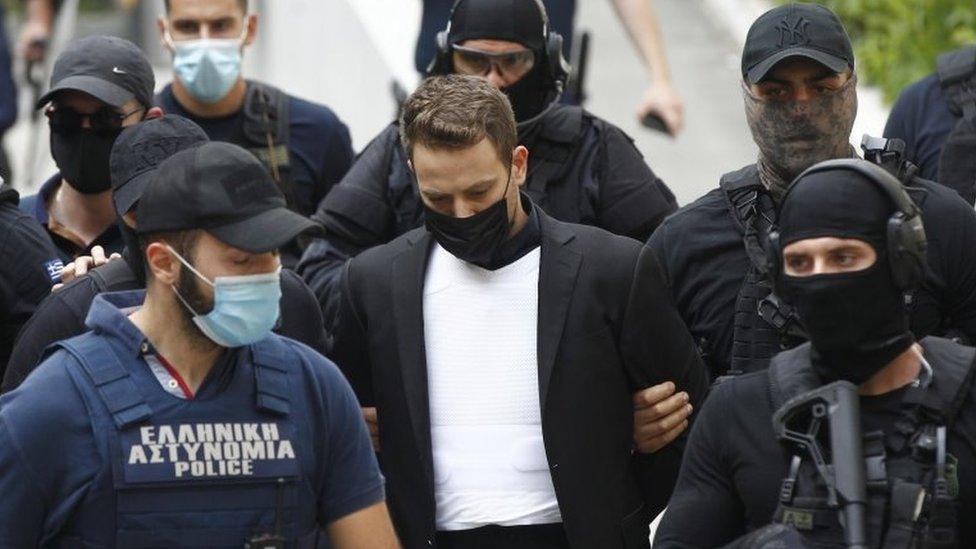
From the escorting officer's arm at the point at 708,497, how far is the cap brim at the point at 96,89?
2380mm

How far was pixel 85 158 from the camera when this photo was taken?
624 cm

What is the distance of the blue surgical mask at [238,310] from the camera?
4.46m

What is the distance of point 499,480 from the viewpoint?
17.1 ft

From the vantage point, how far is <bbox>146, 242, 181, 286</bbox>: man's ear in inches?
179

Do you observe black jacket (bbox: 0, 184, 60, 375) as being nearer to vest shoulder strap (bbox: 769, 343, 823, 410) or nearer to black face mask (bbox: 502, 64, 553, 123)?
black face mask (bbox: 502, 64, 553, 123)

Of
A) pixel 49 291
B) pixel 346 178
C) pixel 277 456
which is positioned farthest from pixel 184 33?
pixel 277 456

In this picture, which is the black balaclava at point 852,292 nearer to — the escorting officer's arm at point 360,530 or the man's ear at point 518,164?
the escorting officer's arm at point 360,530

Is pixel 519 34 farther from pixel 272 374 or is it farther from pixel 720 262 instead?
pixel 272 374

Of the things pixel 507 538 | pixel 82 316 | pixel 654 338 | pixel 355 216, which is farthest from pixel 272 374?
pixel 355 216

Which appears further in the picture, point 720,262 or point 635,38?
point 635,38

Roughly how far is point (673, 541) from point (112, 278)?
5.19 feet

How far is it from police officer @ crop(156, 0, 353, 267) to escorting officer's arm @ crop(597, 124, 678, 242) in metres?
1.17

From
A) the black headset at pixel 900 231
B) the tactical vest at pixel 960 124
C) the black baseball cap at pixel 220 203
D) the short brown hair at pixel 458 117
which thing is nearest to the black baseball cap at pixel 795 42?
the short brown hair at pixel 458 117

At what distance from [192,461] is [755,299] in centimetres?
166
